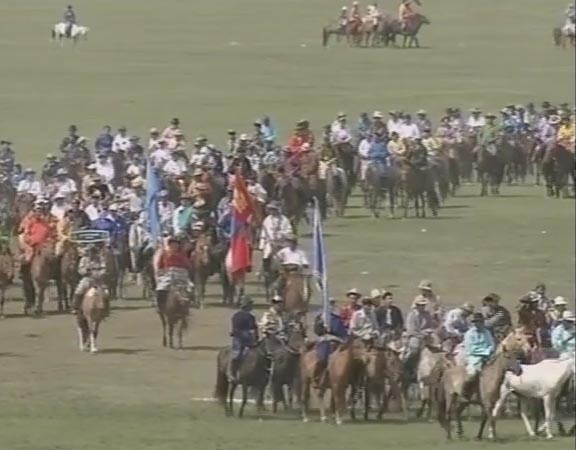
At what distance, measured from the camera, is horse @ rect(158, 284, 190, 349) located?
1586 centimetres

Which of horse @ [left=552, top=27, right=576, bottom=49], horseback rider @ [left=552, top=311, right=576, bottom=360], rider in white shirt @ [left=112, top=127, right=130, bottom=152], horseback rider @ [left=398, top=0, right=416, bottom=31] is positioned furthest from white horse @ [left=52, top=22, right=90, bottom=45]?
rider in white shirt @ [left=112, top=127, right=130, bottom=152]

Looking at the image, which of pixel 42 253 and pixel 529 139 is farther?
pixel 529 139

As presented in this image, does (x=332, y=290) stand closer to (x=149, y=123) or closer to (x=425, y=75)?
(x=149, y=123)

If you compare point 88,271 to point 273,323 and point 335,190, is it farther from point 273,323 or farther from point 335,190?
point 335,190

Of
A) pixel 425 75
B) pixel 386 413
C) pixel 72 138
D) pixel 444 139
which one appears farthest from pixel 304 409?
pixel 444 139

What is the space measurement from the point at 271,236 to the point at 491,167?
5979 millimetres

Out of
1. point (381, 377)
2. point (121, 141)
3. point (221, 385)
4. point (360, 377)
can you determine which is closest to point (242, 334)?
point (221, 385)

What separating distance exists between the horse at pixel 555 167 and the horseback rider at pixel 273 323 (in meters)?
3.85

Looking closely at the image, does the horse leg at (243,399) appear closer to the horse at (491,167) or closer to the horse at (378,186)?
the horse at (378,186)

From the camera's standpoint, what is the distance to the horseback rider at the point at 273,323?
14.5m

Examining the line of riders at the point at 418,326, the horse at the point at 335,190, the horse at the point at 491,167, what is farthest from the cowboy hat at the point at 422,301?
the horse at the point at 491,167

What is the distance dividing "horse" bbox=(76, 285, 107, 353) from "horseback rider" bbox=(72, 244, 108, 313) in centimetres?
11

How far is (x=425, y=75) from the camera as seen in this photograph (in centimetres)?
1310

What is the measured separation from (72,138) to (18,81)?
5949 millimetres
